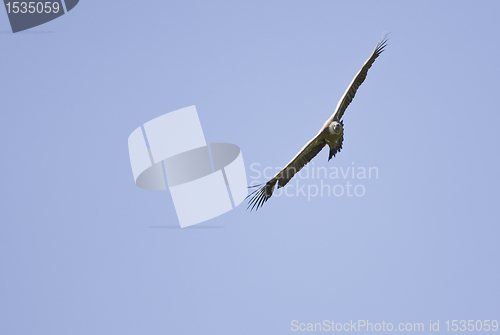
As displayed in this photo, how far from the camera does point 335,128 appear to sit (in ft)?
93.7

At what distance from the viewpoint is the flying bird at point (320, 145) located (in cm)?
2897

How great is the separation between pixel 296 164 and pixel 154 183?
714 cm

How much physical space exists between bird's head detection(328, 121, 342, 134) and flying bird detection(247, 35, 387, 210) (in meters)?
0.11

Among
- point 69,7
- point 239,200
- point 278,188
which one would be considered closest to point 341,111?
point 278,188

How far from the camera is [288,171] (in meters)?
29.5

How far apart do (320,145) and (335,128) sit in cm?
126

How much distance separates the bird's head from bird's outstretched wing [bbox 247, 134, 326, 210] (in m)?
0.65

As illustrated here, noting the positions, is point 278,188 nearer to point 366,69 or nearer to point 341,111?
point 341,111

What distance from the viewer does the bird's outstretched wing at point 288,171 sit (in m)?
29.2

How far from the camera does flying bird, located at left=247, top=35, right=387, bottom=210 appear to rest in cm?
2897

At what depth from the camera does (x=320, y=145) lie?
29.5 m

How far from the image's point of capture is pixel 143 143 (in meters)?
31.5

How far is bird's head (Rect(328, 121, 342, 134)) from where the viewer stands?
1126 inches

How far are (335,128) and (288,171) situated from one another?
107 inches
